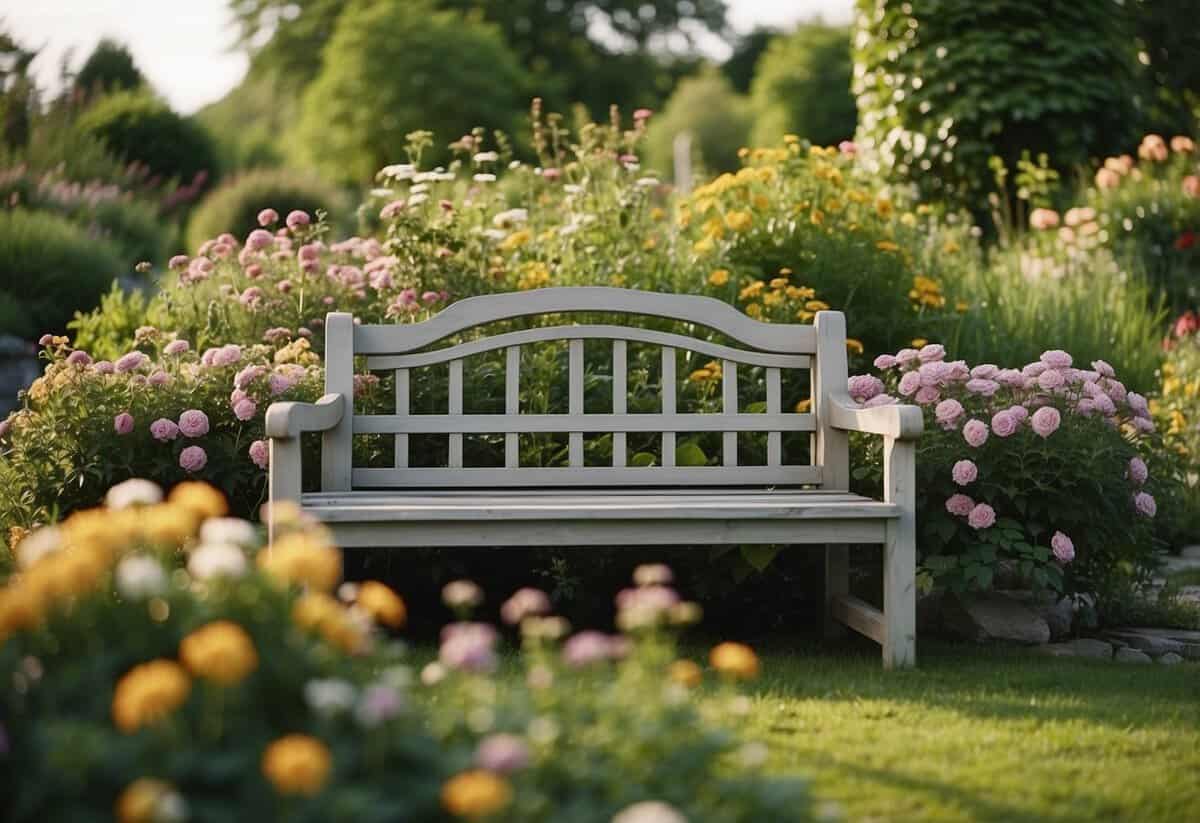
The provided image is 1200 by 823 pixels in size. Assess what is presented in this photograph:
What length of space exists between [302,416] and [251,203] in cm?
1044

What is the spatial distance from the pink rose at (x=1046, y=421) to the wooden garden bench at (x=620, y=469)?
17.6 inches

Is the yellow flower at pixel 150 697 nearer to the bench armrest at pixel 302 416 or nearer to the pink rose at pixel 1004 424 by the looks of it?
the bench armrest at pixel 302 416

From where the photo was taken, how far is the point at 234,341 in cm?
557

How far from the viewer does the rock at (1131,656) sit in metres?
4.16

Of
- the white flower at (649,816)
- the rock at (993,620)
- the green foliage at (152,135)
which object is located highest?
the green foliage at (152,135)

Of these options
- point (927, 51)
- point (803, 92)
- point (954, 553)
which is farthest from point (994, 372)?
point (803, 92)

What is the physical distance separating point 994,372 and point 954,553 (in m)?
0.57

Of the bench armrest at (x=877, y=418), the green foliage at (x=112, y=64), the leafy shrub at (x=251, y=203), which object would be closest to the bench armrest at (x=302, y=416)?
the bench armrest at (x=877, y=418)

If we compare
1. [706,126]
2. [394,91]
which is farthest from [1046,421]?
[706,126]

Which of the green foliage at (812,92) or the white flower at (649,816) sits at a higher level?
the green foliage at (812,92)

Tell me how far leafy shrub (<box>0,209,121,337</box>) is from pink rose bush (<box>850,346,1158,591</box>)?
5.82m

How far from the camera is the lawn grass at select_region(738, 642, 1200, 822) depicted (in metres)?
2.63

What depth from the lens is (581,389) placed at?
4305mm

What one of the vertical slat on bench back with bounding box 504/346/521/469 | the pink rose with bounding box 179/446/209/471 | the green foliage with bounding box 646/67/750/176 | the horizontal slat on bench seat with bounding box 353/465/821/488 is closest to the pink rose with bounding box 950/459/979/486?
the horizontal slat on bench seat with bounding box 353/465/821/488
